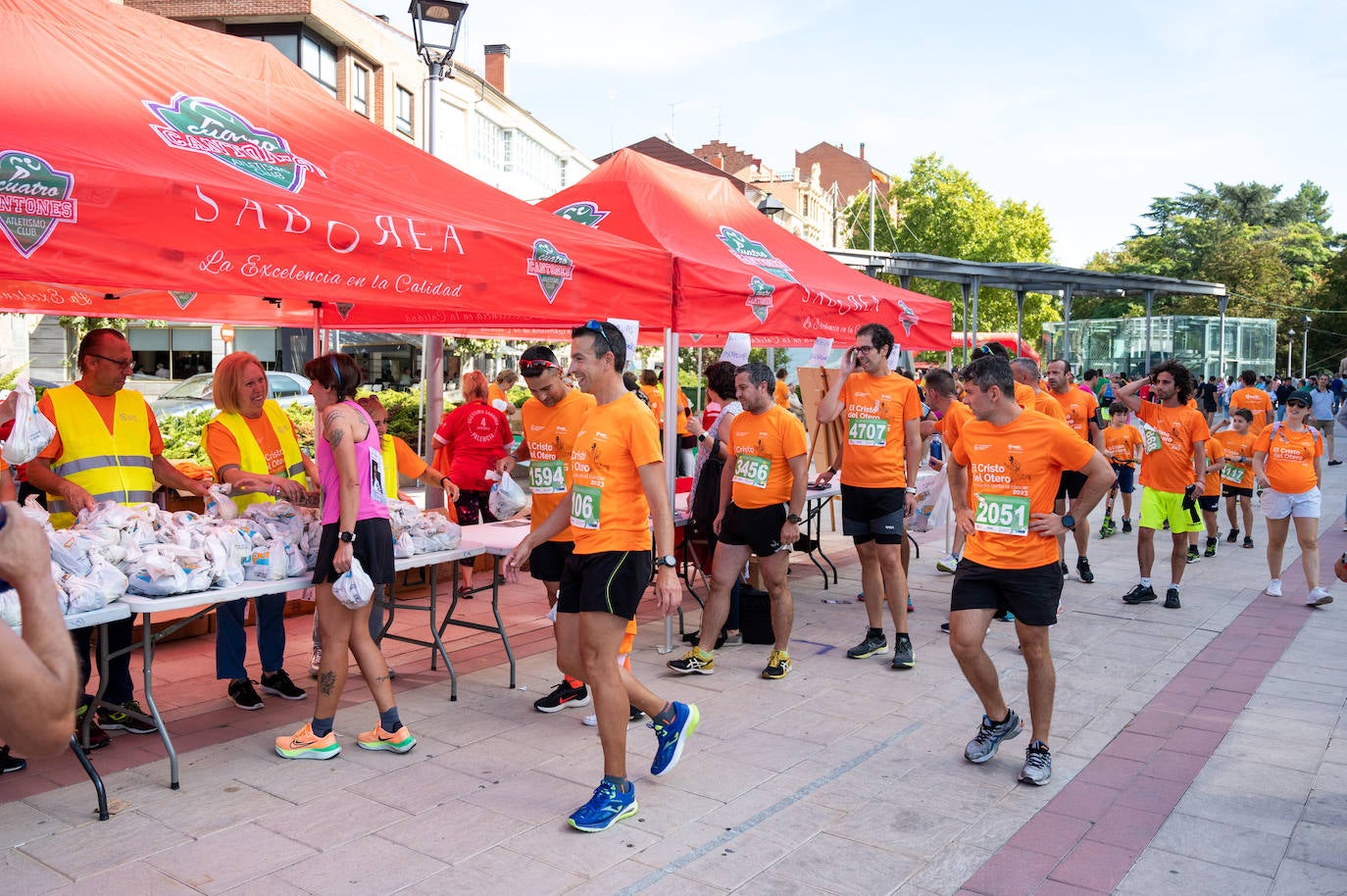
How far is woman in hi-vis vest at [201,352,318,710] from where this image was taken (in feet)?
17.1

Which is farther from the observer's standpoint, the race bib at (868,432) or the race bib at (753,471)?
the race bib at (868,432)

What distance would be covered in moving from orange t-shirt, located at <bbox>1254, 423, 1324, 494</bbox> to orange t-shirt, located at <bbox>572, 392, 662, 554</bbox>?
6124 millimetres

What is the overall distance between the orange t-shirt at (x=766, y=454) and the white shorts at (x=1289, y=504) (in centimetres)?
445

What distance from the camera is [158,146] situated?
13.9 ft

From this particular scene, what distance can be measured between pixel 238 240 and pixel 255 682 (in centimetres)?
273

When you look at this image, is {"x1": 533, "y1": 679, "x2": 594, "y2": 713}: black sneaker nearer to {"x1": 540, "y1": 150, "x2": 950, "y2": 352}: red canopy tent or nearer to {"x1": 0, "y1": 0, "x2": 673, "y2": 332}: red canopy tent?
{"x1": 0, "y1": 0, "x2": 673, "y2": 332}: red canopy tent

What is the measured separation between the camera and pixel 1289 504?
26.1 ft

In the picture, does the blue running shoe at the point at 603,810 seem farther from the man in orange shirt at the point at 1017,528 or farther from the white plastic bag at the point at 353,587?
the man in orange shirt at the point at 1017,528

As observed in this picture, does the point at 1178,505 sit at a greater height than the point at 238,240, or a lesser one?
lesser

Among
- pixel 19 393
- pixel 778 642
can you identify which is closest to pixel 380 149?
pixel 19 393

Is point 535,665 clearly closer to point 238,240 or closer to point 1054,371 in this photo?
point 238,240

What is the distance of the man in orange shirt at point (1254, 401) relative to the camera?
13031mm

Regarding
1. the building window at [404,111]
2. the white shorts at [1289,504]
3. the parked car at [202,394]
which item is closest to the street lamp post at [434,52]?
the white shorts at [1289,504]

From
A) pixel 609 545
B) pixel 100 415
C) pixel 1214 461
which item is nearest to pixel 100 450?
pixel 100 415
